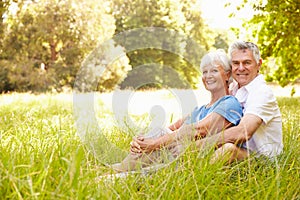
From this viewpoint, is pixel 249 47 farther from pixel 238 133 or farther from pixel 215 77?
pixel 238 133

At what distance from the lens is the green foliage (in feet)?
32.9

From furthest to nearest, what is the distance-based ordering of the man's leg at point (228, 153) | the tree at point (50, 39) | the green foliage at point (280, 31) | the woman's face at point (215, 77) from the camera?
the tree at point (50, 39) < the green foliage at point (280, 31) < the woman's face at point (215, 77) < the man's leg at point (228, 153)

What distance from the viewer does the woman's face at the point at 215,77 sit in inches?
143

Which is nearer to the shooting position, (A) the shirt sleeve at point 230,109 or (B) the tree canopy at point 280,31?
(A) the shirt sleeve at point 230,109

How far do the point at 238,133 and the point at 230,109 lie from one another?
0.23 meters

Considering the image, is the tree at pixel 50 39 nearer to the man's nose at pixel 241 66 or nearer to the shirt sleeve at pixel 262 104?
the man's nose at pixel 241 66

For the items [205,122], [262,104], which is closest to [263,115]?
[262,104]

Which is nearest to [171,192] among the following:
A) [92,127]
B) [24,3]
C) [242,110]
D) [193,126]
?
[193,126]

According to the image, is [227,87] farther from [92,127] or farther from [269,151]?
[92,127]

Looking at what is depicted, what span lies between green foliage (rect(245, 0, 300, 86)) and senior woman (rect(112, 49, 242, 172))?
6.47m

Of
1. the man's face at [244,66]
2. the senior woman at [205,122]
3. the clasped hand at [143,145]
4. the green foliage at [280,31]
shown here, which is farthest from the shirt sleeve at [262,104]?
the green foliage at [280,31]

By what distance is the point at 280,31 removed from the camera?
35.8 feet

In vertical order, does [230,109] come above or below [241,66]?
below

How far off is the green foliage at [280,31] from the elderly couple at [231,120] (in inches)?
254
